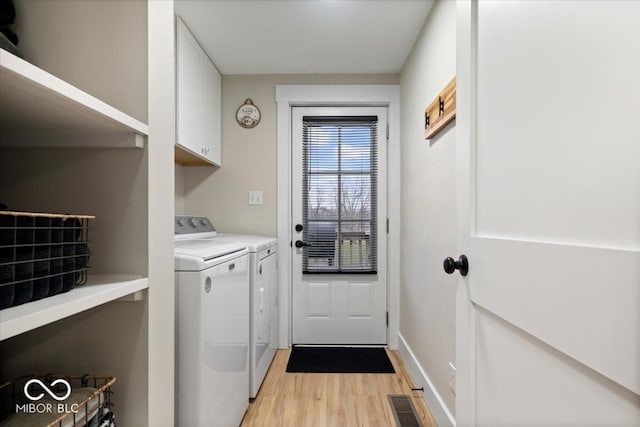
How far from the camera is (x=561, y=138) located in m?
0.64

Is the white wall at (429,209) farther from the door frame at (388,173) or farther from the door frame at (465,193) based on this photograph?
the door frame at (465,193)

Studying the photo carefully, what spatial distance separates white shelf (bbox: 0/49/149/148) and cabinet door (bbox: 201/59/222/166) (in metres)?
1.73

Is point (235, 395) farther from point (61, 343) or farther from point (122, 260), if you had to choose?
point (122, 260)

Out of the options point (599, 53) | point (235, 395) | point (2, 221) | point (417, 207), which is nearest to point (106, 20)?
point (2, 221)

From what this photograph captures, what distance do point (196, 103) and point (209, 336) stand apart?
1.61 meters

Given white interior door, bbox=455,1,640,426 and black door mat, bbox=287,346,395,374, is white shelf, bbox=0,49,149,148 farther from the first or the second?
black door mat, bbox=287,346,395,374

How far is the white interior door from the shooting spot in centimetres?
51

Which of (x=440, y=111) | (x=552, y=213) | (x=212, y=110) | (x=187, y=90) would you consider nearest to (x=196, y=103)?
(x=187, y=90)

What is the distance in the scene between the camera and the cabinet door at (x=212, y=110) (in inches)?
99.6

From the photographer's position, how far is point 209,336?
4.46ft

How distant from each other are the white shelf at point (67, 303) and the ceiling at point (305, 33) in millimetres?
1741

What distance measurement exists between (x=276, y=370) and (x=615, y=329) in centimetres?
228

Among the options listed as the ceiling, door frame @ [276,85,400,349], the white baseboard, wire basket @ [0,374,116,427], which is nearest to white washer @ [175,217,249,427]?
wire basket @ [0,374,116,427]

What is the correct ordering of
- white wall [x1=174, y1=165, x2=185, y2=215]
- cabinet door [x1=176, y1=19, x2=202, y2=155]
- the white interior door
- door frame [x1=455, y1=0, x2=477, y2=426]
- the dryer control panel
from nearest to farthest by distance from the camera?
the white interior door, door frame [x1=455, y1=0, x2=477, y2=426], cabinet door [x1=176, y1=19, x2=202, y2=155], the dryer control panel, white wall [x1=174, y1=165, x2=185, y2=215]
